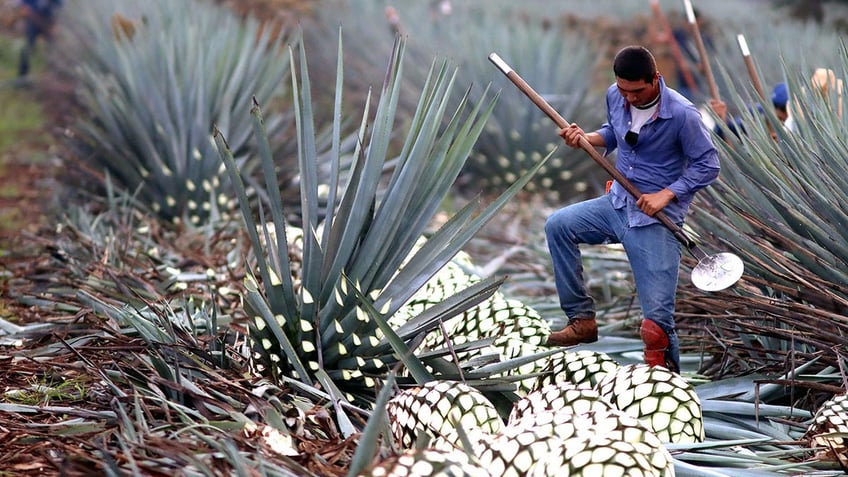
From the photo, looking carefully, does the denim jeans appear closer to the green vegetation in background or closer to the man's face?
the man's face

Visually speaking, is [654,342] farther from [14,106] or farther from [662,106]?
[14,106]

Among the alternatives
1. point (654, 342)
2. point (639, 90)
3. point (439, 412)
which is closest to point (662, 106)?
point (639, 90)

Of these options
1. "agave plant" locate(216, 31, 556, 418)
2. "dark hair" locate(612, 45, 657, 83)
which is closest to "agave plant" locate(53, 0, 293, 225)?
"agave plant" locate(216, 31, 556, 418)

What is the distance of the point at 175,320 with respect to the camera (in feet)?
12.8

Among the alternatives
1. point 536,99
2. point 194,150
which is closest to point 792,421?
point 536,99

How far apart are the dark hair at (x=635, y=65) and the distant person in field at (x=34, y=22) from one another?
13.0 m

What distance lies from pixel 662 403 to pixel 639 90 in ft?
3.90

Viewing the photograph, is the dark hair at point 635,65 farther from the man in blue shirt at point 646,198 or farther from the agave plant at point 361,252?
the agave plant at point 361,252

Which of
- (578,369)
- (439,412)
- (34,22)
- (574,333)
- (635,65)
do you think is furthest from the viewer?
(34,22)

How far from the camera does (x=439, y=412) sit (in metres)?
3.20

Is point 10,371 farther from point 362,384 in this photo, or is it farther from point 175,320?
point 362,384

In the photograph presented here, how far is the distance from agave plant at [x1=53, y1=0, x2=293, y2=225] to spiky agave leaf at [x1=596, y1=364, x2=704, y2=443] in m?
3.83

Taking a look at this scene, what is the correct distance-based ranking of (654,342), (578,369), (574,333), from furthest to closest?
(574,333) < (654,342) < (578,369)

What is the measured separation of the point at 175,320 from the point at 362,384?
77 cm
